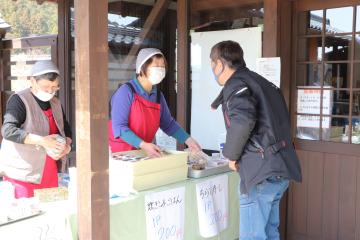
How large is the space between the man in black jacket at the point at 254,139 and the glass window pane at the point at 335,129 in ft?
4.12

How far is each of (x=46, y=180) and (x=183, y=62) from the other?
1852 millimetres

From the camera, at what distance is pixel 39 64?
2.76 metres

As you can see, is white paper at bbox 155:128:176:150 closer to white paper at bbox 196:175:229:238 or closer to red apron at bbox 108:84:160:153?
red apron at bbox 108:84:160:153

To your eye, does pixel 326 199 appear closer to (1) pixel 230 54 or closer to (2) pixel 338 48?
(2) pixel 338 48

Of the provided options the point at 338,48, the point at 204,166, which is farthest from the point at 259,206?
the point at 338,48

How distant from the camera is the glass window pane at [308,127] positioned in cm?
364

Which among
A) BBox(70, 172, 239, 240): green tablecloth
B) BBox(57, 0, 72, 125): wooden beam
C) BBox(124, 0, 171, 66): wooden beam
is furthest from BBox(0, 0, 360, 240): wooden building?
BBox(57, 0, 72, 125): wooden beam

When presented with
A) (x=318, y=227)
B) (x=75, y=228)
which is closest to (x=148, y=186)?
(x=75, y=228)

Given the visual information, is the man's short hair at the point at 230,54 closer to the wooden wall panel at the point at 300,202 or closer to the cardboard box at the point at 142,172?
the cardboard box at the point at 142,172

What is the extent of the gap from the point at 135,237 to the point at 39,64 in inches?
46.8

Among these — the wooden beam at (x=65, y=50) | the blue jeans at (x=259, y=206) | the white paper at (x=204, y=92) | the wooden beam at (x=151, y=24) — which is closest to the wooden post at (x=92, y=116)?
the blue jeans at (x=259, y=206)

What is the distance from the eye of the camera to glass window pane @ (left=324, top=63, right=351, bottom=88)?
137 inches

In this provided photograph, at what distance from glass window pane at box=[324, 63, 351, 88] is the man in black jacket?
1.26 metres

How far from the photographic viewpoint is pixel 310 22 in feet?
11.9
